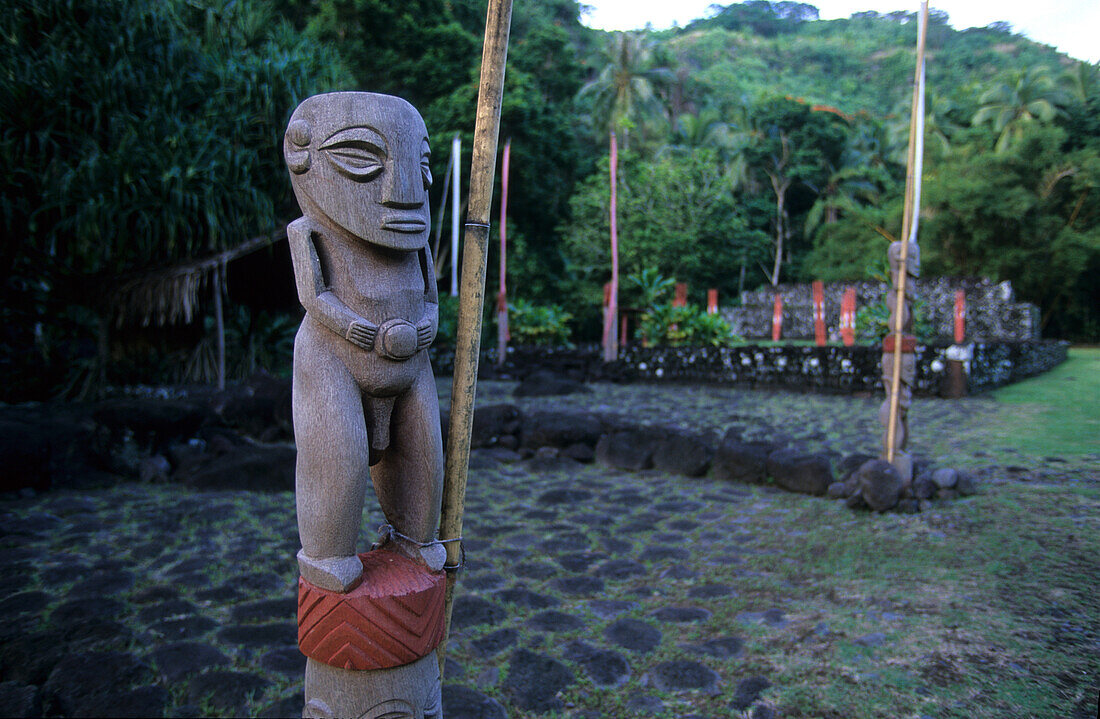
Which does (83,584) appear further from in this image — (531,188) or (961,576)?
(531,188)

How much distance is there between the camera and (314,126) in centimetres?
173

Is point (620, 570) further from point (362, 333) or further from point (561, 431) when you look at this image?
point (561, 431)

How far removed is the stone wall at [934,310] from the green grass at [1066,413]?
32.0ft

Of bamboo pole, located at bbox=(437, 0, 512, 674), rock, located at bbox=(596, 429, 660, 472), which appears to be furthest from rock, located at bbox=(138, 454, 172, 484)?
bamboo pole, located at bbox=(437, 0, 512, 674)

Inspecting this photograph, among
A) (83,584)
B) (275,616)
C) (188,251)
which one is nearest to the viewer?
(275,616)

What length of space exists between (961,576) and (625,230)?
1480cm

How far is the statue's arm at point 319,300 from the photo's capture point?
173cm

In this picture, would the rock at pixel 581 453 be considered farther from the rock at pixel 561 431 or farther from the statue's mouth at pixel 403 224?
the statue's mouth at pixel 403 224

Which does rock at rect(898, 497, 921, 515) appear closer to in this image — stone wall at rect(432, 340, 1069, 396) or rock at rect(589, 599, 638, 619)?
rock at rect(589, 599, 638, 619)

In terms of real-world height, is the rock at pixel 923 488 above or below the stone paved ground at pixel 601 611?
above

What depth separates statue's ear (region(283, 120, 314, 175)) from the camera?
173cm

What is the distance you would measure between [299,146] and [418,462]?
2.95ft

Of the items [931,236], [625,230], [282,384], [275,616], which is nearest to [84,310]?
[282,384]

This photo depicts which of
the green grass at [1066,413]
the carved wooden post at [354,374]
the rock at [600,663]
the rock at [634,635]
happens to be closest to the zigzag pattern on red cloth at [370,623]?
the carved wooden post at [354,374]
